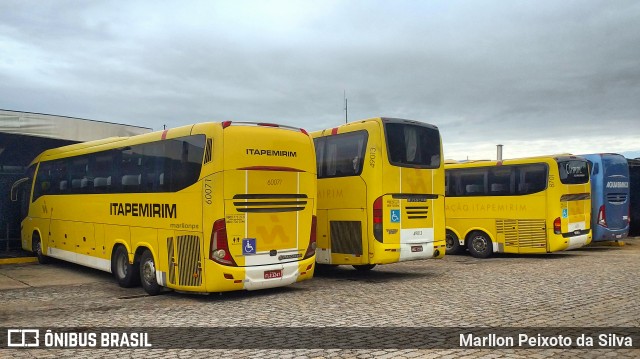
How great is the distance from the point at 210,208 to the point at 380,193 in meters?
4.02

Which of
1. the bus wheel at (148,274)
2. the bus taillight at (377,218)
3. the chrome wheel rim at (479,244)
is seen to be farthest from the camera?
the chrome wheel rim at (479,244)

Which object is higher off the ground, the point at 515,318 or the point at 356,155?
the point at 356,155

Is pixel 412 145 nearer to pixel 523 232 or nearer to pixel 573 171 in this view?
pixel 523 232

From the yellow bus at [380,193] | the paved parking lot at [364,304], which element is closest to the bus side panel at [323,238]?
the yellow bus at [380,193]

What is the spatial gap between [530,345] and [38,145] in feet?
68.1

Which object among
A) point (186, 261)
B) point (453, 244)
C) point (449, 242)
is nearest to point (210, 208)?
point (186, 261)

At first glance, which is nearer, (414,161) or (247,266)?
(247,266)

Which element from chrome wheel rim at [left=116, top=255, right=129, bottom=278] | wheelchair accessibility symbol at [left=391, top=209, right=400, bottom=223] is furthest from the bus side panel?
chrome wheel rim at [left=116, top=255, right=129, bottom=278]

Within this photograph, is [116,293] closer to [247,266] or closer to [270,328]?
[247,266]

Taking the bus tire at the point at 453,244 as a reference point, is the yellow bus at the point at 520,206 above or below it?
above

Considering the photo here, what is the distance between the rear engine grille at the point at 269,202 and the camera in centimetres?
1040

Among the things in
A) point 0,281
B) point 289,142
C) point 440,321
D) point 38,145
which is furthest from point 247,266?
point 38,145

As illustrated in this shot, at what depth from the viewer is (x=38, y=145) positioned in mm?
22688

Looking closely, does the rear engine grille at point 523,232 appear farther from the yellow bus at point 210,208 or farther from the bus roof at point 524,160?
the yellow bus at point 210,208
